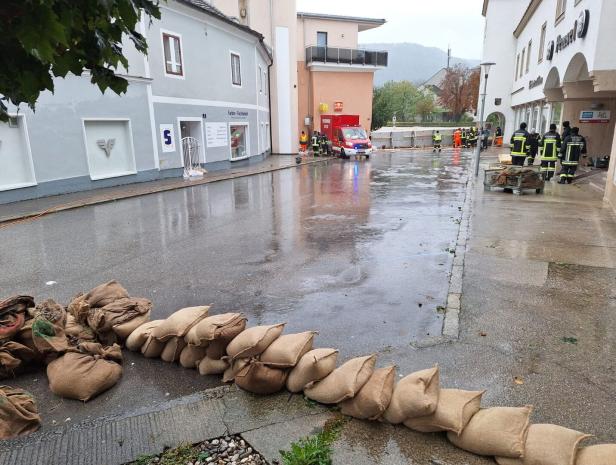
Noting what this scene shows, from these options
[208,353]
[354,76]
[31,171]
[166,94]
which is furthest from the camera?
[354,76]

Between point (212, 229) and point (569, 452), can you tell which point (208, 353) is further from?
point (212, 229)

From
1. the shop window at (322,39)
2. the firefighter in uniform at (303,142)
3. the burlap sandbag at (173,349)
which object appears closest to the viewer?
the burlap sandbag at (173,349)

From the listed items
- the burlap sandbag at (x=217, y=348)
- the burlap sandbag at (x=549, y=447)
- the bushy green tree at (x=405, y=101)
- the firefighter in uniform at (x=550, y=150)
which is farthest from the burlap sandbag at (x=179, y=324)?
the bushy green tree at (x=405, y=101)

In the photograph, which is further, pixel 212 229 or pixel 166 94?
pixel 166 94

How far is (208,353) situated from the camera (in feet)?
12.8

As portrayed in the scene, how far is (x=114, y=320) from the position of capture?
4434 millimetres

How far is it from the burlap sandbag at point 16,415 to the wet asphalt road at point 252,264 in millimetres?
151

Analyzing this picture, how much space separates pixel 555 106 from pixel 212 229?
19.5 m

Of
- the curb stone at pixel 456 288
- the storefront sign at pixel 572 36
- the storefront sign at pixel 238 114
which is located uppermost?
the storefront sign at pixel 572 36

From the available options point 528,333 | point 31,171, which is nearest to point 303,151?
point 31,171

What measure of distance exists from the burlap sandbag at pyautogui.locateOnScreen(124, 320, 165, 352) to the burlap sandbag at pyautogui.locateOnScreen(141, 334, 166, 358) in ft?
0.23

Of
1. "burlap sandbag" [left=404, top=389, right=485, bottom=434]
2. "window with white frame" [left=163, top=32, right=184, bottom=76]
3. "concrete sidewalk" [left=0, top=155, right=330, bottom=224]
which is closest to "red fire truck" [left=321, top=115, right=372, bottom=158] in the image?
"concrete sidewalk" [left=0, top=155, right=330, bottom=224]

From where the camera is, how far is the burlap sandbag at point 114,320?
14.5 feet

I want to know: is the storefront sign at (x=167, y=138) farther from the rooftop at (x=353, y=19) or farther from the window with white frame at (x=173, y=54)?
the rooftop at (x=353, y=19)
